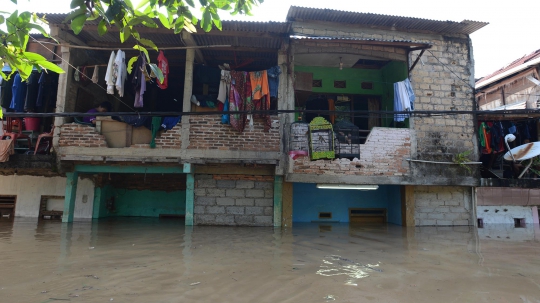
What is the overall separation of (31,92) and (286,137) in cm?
714

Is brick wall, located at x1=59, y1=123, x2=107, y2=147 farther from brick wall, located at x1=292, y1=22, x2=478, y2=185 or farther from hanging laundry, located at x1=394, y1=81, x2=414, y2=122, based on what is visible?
hanging laundry, located at x1=394, y1=81, x2=414, y2=122

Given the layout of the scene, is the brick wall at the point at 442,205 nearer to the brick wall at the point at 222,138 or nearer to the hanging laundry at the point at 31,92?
the brick wall at the point at 222,138

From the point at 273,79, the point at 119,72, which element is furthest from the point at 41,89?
the point at 273,79

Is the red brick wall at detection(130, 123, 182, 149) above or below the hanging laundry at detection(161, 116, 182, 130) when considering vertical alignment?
below

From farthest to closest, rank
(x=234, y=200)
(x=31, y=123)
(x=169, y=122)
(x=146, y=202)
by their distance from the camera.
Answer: (x=146, y=202)
(x=31, y=123)
(x=234, y=200)
(x=169, y=122)

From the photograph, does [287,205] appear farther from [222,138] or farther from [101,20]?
[101,20]

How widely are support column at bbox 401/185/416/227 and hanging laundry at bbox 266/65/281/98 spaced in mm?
4848

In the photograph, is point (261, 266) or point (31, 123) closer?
point (261, 266)

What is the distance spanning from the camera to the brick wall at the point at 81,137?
8.76 m

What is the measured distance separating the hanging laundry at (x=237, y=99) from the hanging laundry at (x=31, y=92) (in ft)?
18.1

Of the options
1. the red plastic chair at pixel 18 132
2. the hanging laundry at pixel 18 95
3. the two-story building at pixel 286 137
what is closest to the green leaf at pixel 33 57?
the two-story building at pixel 286 137

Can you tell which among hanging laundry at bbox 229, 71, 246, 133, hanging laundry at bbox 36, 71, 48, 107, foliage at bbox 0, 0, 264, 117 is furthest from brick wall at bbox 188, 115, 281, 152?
foliage at bbox 0, 0, 264, 117

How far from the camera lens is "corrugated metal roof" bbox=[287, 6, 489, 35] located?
959 cm

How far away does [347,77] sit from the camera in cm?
1155
